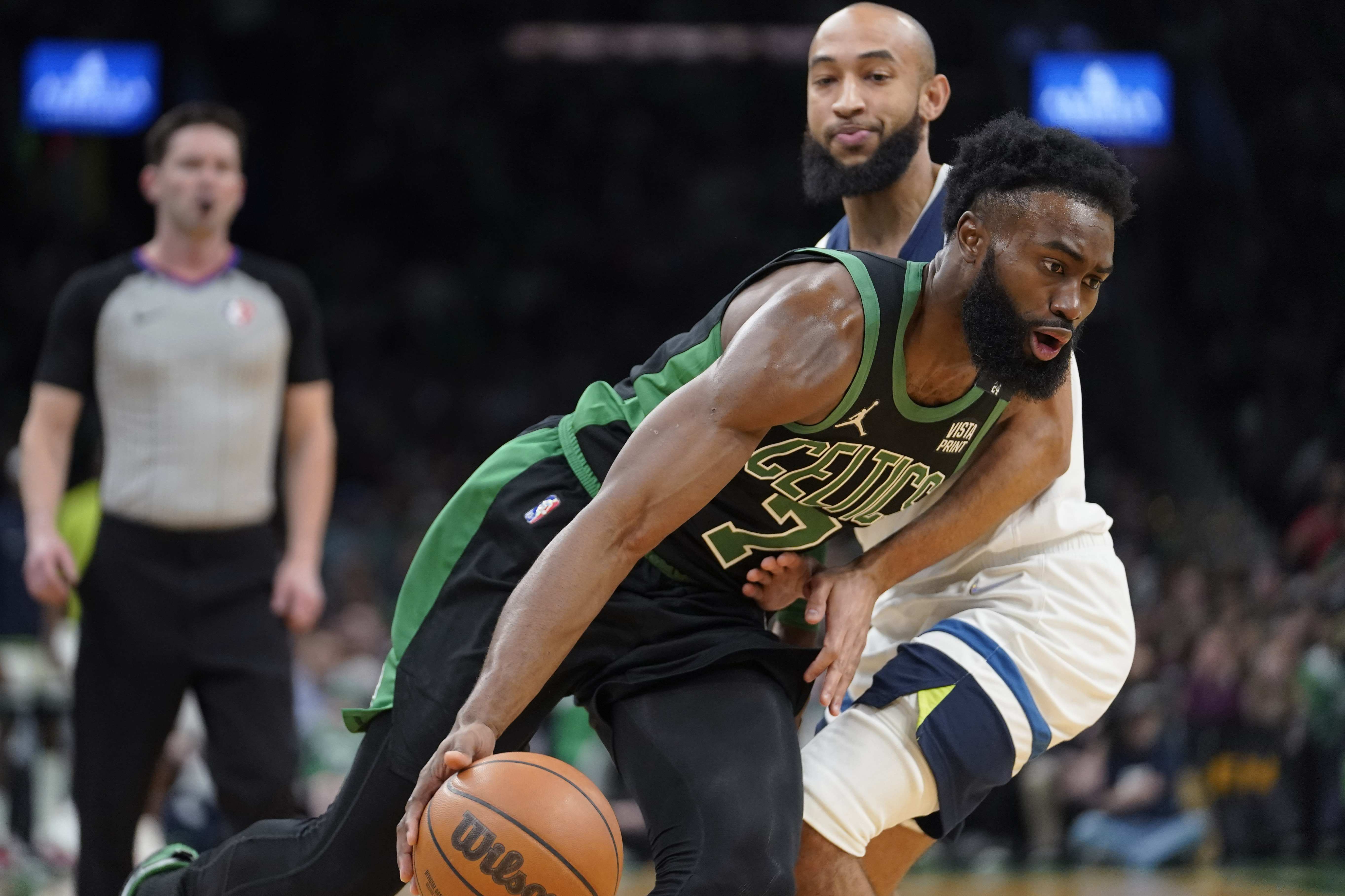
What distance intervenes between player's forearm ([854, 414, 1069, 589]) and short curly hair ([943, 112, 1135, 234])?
50cm

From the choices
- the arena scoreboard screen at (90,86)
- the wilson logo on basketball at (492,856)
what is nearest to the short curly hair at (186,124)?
the wilson logo on basketball at (492,856)

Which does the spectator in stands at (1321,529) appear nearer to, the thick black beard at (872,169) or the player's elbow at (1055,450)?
the thick black beard at (872,169)

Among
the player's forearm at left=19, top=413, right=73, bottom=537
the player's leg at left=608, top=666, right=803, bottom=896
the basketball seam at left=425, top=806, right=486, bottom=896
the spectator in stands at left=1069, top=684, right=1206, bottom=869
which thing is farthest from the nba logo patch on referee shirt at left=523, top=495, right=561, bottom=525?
the spectator in stands at left=1069, top=684, right=1206, bottom=869

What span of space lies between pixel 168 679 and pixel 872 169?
2.32 metres

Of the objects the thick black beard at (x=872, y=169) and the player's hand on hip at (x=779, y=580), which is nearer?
the player's hand on hip at (x=779, y=580)

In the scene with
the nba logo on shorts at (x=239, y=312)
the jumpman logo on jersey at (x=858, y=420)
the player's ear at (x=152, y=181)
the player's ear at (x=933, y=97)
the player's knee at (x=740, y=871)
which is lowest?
the player's knee at (x=740, y=871)

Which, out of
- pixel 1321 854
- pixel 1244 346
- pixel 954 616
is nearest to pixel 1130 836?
pixel 1321 854

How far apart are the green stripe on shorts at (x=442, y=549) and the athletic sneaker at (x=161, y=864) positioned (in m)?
0.52

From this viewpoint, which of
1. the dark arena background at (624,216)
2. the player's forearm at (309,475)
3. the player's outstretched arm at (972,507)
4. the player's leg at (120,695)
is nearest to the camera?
the player's outstretched arm at (972,507)

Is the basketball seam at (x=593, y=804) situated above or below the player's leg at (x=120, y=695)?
above

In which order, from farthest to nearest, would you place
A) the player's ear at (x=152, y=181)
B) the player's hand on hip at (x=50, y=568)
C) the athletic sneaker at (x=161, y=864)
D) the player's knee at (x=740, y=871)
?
the player's ear at (x=152, y=181) < the player's hand on hip at (x=50, y=568) < the athletic sneaker at (x=161, y=864) < the player's knee at (x=740, y=871)

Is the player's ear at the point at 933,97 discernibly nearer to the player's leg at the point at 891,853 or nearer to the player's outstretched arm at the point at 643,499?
the player's outstretched arm at the point at 643,499

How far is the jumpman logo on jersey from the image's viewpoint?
3061 millimetres

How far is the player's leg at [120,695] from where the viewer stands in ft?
14.1
